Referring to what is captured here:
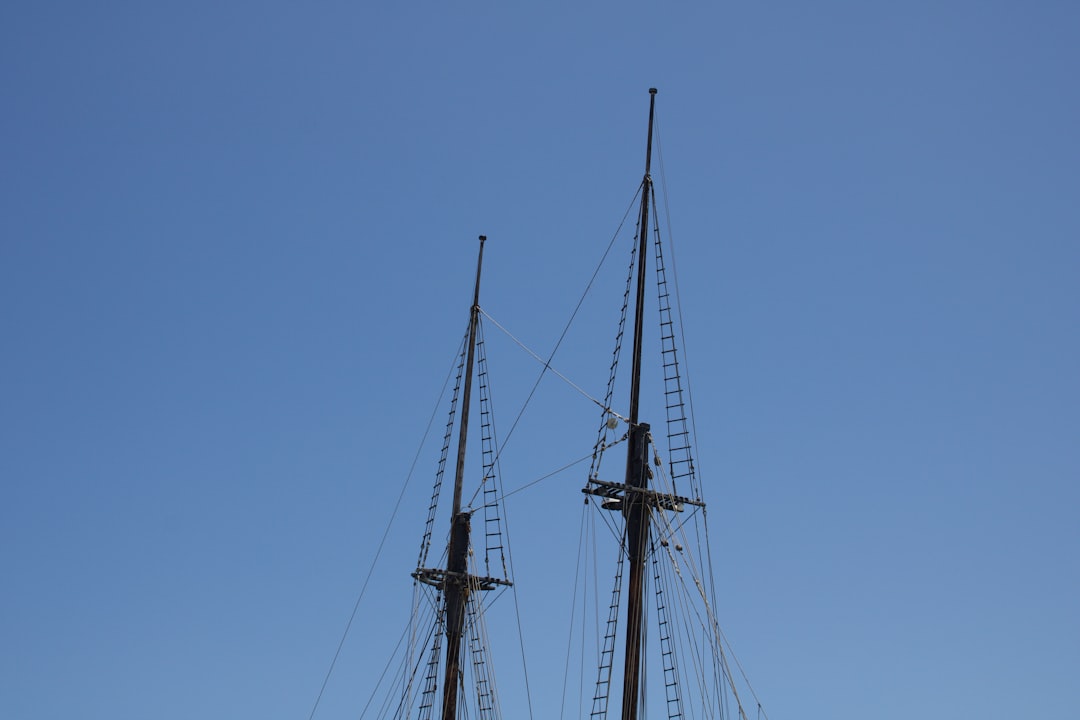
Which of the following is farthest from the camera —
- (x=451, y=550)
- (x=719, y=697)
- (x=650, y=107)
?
(x=451, y=550)

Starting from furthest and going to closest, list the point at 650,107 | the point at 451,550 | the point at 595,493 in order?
the point at 451,550 < the point at 650,107 < the point at 595,493

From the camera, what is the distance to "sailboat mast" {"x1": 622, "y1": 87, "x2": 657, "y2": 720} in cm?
6569

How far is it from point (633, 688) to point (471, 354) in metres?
24.9

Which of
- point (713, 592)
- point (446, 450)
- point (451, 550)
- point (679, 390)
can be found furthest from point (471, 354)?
point (713, 592)

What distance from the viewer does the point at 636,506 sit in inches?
2719

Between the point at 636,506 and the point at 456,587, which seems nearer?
the point at 636,506

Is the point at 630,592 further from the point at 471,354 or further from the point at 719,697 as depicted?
the point at 471,354

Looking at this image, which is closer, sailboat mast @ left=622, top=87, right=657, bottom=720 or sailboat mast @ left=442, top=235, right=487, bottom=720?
sailboat mast @ left=622, top=87, right=657, bottom=720

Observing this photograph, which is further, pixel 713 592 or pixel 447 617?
pixel 447 617

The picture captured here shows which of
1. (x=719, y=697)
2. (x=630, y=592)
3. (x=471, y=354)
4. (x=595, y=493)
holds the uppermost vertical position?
(x=471, y=354)

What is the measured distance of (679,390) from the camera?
233 ft

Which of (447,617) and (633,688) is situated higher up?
(447,617)

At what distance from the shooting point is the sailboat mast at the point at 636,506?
6569 centimetres

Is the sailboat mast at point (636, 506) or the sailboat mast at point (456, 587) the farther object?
the sailboat mast at point (456, 587)
